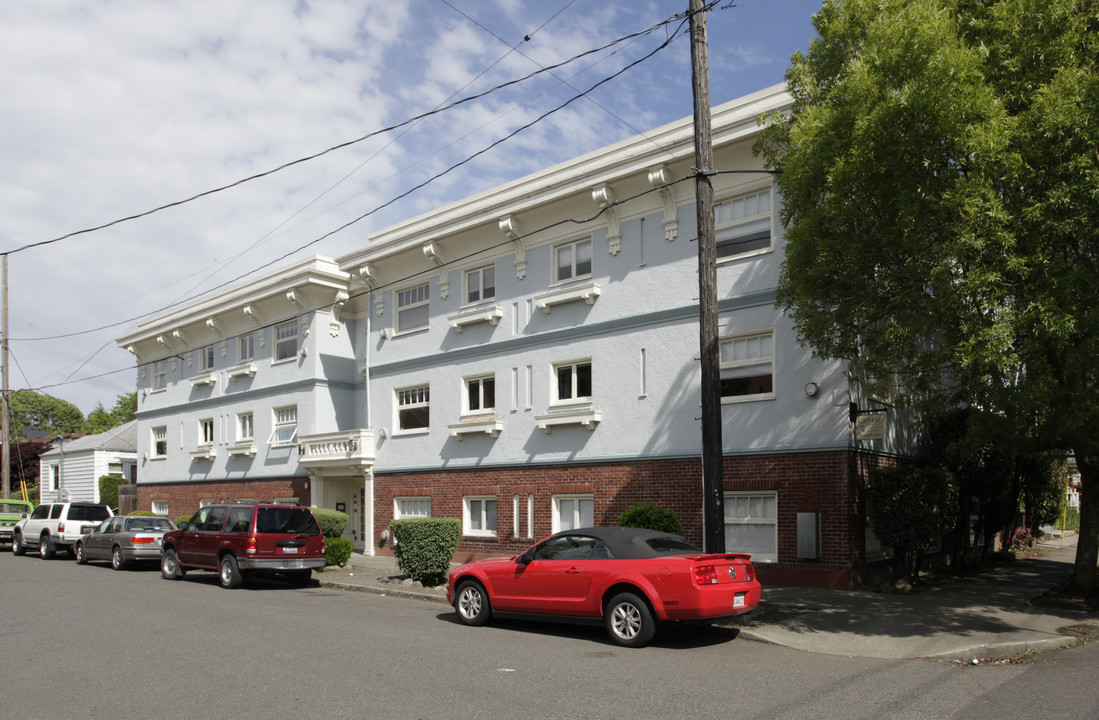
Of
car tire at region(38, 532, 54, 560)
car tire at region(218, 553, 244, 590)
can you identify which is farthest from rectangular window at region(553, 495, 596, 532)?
car tire at region(38, 532, 54, 560)

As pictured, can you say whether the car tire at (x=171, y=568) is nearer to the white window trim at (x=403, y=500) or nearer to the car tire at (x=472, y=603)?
the white window trim at (x=403, y=500)

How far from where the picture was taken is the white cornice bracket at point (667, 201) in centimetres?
1791

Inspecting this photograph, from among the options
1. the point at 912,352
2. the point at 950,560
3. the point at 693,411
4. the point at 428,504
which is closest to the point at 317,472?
the point at 428,504

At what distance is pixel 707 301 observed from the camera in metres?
12.8

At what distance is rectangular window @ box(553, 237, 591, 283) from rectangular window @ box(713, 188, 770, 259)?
140 inches

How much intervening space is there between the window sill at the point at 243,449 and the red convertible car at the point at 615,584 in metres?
18.1

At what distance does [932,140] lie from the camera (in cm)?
1055

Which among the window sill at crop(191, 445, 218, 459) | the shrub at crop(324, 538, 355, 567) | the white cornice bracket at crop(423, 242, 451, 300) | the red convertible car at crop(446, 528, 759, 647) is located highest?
the white cornice bracket at crop(423, 242, 451, 300)

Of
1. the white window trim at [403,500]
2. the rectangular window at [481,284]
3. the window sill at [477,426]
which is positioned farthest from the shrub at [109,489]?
the rectangular window at [481,284]

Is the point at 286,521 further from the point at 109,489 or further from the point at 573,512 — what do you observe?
the point at 109,489

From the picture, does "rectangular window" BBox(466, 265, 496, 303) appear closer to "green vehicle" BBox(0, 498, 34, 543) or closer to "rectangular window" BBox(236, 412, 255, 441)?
"rectangular window" BBox(236, 412, 255, 441)

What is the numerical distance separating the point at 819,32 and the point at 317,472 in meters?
19.1

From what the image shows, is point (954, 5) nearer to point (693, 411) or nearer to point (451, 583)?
point (693, 411)

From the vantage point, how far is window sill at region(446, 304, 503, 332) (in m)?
21.4
